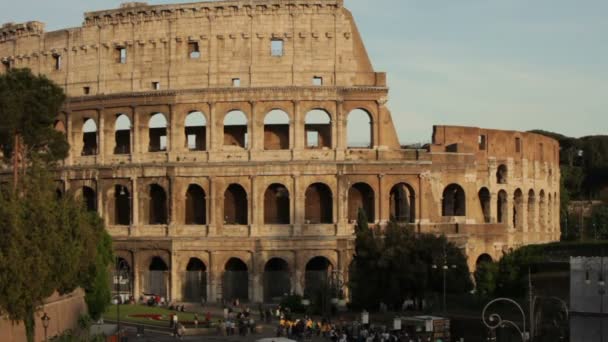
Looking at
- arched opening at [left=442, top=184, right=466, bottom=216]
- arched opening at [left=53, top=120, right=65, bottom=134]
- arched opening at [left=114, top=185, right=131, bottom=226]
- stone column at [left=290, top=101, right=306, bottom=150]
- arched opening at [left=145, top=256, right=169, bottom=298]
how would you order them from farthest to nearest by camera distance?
arched opening at [left=53, top=120, right=65, bottom=134] → arched opening at [left=114, top=185, right=131, bottom=226] → arched opening at [left=442, top=184, right=466, bottom=216] → arched opening at [left=145, top=256, right=169, bottom=298] → stone column at [left=290, top=101, right=306, bottom=150]

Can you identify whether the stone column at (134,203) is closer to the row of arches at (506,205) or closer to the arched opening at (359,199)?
the arched opening at (359,199)

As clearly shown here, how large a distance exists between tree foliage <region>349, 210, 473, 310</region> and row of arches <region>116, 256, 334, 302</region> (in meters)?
5.37

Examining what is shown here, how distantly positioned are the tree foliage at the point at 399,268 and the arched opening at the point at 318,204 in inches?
310

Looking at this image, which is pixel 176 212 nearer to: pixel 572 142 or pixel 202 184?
pixel 202 184

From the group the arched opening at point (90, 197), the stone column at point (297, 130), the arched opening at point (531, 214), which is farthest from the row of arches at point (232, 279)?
the arched opening at point (531, 214)

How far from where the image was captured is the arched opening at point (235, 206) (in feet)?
200

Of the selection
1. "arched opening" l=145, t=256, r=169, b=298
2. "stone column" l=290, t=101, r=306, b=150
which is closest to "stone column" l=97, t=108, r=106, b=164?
"arched opening" l=145, t=256, r=169, b=298

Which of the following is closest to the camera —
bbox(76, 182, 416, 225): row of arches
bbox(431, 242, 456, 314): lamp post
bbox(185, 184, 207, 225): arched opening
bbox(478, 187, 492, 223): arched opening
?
bbox(431, 242, 456, 314): lamp post

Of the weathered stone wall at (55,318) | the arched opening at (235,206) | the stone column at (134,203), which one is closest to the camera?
the weathered stone wall at (55,318)

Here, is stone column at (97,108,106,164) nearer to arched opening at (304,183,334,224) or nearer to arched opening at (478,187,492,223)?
arched opening at (304,183,334,224)

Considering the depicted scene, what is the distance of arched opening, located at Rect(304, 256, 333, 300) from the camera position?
180 ft

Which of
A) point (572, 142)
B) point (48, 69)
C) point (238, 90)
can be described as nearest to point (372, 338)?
point (238, 90)

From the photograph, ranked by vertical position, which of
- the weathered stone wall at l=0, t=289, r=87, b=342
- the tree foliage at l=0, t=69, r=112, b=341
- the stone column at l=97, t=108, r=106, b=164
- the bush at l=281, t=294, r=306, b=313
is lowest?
the bush at l=281, t=294, r=306, b=313

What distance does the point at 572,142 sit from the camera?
339ft
